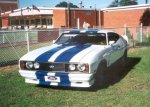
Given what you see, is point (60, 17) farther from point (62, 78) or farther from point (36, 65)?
point (62, 78)

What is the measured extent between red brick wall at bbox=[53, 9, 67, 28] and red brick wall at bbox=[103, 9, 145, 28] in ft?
19.9

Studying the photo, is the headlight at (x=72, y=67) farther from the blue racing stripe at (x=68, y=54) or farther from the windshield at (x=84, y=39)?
the windshield at (x=84, y=39)

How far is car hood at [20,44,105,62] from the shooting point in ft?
22.5

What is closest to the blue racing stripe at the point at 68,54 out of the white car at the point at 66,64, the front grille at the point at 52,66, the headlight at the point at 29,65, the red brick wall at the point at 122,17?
the white car at the point at 66,64

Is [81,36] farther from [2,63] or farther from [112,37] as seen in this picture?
[2,63]

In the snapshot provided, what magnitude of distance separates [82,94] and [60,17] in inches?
1276

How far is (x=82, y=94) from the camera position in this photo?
266 inches

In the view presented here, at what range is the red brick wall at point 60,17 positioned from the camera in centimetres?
3819

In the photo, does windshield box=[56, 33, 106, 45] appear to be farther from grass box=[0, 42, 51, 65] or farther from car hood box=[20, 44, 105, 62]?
grass box=[0, 42, 51, 65]

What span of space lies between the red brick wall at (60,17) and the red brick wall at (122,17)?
6071 millimetres

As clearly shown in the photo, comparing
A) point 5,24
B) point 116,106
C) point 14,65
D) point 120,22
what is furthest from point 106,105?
point 5,24

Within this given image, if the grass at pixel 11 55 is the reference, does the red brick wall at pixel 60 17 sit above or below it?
above

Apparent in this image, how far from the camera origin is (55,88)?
7.37 metres

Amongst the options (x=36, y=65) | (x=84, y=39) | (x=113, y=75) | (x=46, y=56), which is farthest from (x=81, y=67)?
(x=113, y=75)
